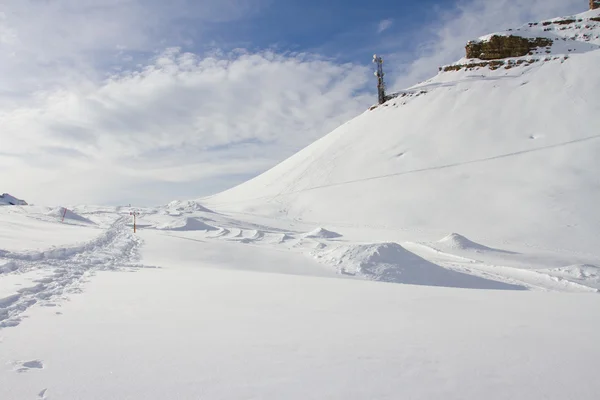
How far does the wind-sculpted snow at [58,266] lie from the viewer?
4.27 m

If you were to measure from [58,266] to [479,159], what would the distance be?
32884 mm

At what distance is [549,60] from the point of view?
45531 millimetres

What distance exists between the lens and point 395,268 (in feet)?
34.9

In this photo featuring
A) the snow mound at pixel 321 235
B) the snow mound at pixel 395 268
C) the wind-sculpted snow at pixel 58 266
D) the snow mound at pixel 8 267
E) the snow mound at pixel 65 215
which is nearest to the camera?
the wind-sculpted snow at pixel 58 266

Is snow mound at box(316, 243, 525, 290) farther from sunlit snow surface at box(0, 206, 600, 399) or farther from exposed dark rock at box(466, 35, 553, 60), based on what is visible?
exposed dark rock at box(466, 35, 553, 60)

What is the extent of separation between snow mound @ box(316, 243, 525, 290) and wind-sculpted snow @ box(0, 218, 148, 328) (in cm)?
554

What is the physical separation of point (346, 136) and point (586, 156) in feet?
78.8

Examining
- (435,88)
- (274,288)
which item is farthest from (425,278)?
(435,88)

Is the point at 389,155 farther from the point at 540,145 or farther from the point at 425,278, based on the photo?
the point at 425,278

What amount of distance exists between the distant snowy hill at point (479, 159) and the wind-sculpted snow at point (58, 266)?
16855 mm

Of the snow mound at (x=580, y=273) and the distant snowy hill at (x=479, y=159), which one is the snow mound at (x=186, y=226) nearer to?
the distant snowy hill at (x=479, y=159)

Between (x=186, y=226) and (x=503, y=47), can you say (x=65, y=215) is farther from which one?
(x=503, y=47)

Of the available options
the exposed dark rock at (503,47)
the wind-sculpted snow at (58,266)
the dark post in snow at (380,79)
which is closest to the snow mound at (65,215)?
the wind-sculpted snow at (58,266)

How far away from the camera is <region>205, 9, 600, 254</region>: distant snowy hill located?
24.7m
